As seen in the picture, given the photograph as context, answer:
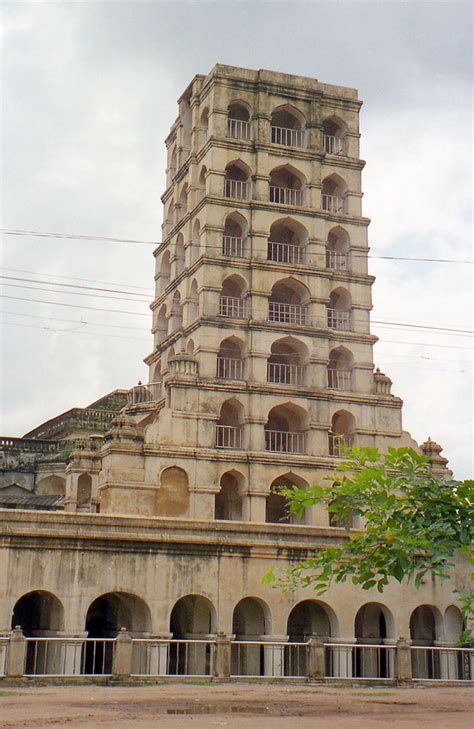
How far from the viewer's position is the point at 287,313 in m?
41.8

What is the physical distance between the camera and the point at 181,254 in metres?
44.7

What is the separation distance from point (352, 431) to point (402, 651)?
13940 millimetres

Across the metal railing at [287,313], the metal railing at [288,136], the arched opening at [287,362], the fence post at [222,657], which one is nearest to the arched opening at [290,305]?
the metal railing at [287,313]

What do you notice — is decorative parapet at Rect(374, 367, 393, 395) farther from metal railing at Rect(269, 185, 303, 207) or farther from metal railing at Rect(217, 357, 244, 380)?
metal railing at Rect(269, 185, 303, 207)

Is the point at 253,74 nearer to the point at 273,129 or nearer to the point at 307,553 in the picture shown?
the point at 273,129

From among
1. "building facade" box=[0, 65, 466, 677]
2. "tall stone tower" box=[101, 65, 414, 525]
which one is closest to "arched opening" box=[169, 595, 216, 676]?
"building facade" box=[0, 65, 466, 677]

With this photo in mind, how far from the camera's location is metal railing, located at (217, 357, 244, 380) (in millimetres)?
40219

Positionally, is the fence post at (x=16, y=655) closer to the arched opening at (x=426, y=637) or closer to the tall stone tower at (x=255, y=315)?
the tall stone tower at (x=255, y=315)

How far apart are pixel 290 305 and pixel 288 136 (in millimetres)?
8844

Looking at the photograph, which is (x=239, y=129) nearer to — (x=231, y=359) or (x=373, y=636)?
(x=231, y=359)

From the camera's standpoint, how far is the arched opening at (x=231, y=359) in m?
40.2

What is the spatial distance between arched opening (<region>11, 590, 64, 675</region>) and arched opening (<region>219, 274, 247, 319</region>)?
15206 millimetres

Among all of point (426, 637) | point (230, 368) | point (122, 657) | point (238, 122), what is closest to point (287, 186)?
point (238, 122)

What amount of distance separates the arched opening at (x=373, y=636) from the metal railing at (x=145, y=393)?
15.1 m
